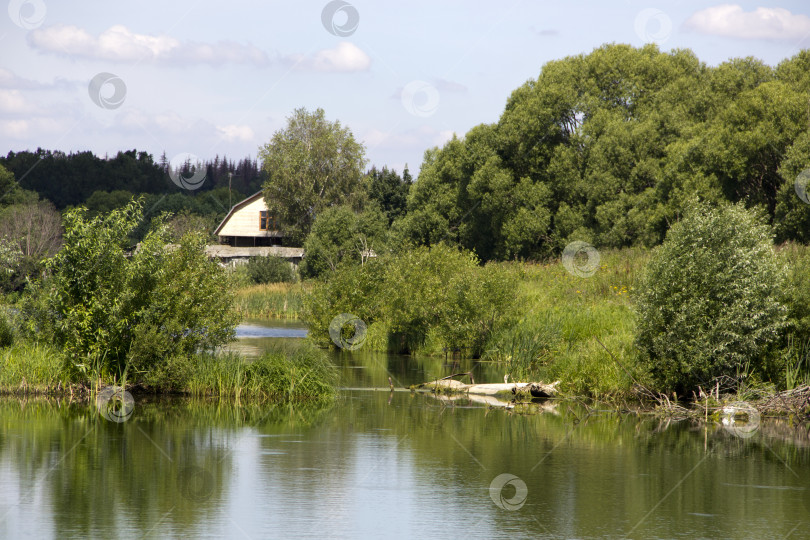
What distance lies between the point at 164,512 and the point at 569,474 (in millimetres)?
6053

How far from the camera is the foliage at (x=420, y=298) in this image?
31.6 metres

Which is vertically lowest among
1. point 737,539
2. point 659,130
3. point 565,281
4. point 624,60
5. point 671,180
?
point 737,539

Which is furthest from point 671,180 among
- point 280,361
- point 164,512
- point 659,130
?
point 164,512

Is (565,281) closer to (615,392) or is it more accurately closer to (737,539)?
(615,392)

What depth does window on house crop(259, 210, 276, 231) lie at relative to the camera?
9744 centimetres

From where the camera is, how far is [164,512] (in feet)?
36.7

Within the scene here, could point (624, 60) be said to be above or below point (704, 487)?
above

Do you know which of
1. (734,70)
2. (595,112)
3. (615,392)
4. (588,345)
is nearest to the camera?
(615,392)

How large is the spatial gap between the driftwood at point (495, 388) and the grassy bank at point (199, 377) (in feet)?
9.76
